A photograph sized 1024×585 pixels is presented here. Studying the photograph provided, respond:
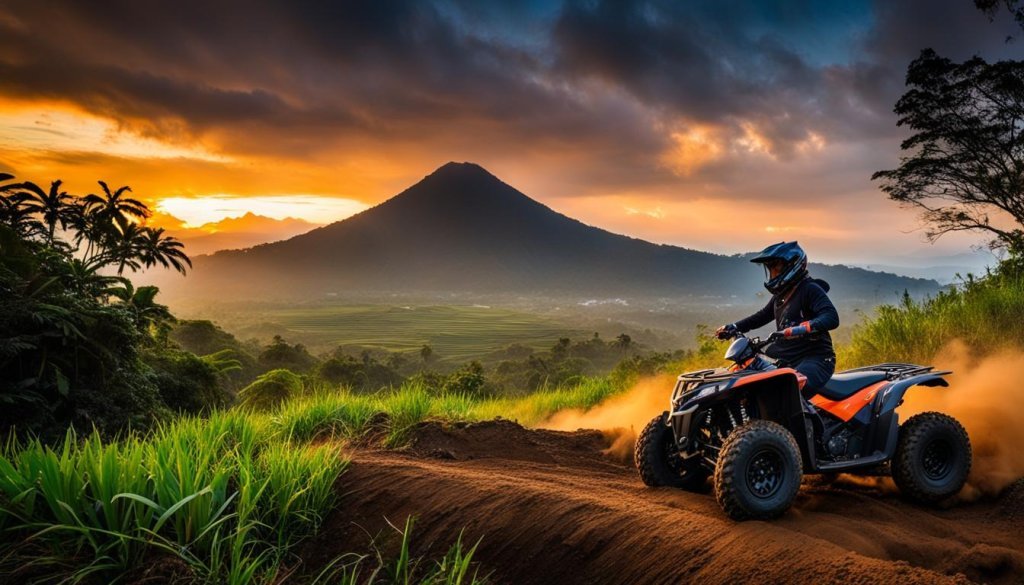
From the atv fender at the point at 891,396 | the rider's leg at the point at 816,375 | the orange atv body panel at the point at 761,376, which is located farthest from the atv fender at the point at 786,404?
the atv fender at the point at 891,396

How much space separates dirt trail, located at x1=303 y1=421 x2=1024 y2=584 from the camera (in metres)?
4.21

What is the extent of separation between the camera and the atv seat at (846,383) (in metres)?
6.29

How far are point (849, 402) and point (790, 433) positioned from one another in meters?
1.34

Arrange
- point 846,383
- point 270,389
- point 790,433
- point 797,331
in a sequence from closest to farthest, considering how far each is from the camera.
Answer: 1. point 790,433
2. point 797,331
3. point 846,383
4. point 270,389

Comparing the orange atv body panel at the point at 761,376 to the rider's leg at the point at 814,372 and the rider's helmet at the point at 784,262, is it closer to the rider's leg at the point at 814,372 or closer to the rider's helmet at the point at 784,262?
the rider's leg at the point at 814,372

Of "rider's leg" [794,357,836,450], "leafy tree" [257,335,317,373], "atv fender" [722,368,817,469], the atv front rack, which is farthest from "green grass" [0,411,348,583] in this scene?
"leafy tree" [257,335,317,373]

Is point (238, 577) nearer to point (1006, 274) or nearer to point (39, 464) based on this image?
point (39, 464)

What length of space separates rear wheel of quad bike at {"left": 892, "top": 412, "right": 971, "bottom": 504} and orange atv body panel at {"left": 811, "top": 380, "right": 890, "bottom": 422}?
1.51 ft

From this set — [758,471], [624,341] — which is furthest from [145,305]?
[624,341]

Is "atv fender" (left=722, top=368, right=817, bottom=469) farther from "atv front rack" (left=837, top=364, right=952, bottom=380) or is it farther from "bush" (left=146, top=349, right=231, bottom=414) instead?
"bush" (left=146, top=349, right=231, bottom=414)

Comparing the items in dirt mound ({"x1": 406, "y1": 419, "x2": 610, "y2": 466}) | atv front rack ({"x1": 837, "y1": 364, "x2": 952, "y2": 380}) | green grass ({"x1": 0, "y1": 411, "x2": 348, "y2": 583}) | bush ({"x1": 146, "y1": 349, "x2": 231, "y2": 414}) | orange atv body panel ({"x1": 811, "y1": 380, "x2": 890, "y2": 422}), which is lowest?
bush ({"x1": 146, "y1": 349, "x2": 231, "y2": 414})

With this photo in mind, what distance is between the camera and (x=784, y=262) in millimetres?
6434

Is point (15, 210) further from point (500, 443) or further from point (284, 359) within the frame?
point (284, 359)

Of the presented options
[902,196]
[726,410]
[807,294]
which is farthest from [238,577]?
[902,196]
